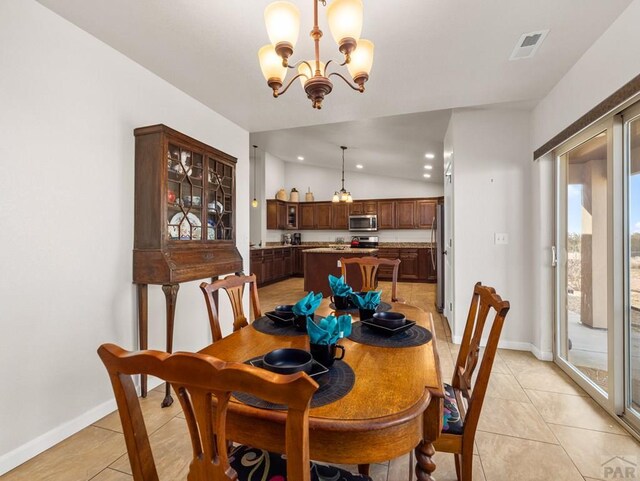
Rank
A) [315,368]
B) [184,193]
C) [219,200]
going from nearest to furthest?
[315,368] → [184,193] → [219,200]

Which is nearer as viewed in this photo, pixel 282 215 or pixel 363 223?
pixel 363 223

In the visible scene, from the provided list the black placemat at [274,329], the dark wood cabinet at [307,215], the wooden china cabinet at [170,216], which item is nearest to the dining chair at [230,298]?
the black placemat at [274,329]

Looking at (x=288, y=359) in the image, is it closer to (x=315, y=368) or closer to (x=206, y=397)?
(x=315, y=368)

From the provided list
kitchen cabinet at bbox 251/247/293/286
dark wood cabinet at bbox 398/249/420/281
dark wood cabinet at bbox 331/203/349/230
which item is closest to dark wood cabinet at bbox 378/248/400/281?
dark wood cabinet at bbox 398/249/420/281

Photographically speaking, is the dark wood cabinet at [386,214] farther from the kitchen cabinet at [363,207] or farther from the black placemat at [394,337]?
the black placemat at [394,337]

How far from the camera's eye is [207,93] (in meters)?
2.77

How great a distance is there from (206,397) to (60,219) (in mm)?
1847

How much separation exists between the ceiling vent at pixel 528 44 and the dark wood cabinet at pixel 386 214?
19.1ft

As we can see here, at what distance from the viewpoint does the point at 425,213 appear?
7695 millimetres

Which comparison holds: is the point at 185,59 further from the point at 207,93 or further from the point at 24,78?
the point at 24,78

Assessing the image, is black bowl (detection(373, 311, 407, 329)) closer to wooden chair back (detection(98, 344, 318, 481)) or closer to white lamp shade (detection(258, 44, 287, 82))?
wooden chair back (detection(98, 344, 318, 481))

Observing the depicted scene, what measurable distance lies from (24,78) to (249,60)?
51.0 inches

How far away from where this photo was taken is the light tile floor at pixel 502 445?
1591 millimetres

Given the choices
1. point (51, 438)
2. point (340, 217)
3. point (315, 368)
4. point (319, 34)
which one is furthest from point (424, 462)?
point (340, 217)
